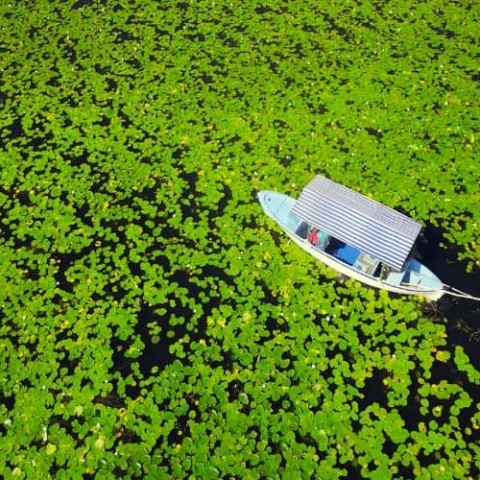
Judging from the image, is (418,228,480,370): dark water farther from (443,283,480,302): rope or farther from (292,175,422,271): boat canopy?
(292,175,422,271): boat canopy

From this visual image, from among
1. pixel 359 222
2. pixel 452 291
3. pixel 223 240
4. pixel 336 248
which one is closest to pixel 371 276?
pixel 336 248

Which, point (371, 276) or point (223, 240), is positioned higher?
point (371, 276)

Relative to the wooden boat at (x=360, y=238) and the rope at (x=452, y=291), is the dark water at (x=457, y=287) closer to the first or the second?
the rope at (x=452, y=291)

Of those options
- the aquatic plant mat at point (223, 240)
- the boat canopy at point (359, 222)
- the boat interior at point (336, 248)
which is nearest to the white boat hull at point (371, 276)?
the boat interior at point (336, 248)

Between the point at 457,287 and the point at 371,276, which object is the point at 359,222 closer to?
the point at 371,276

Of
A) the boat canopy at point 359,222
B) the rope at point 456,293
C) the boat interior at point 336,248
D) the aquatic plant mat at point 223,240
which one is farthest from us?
the boat interior at point 336,248

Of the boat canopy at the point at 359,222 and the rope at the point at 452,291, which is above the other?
the boat canopy at the point at 359,222
